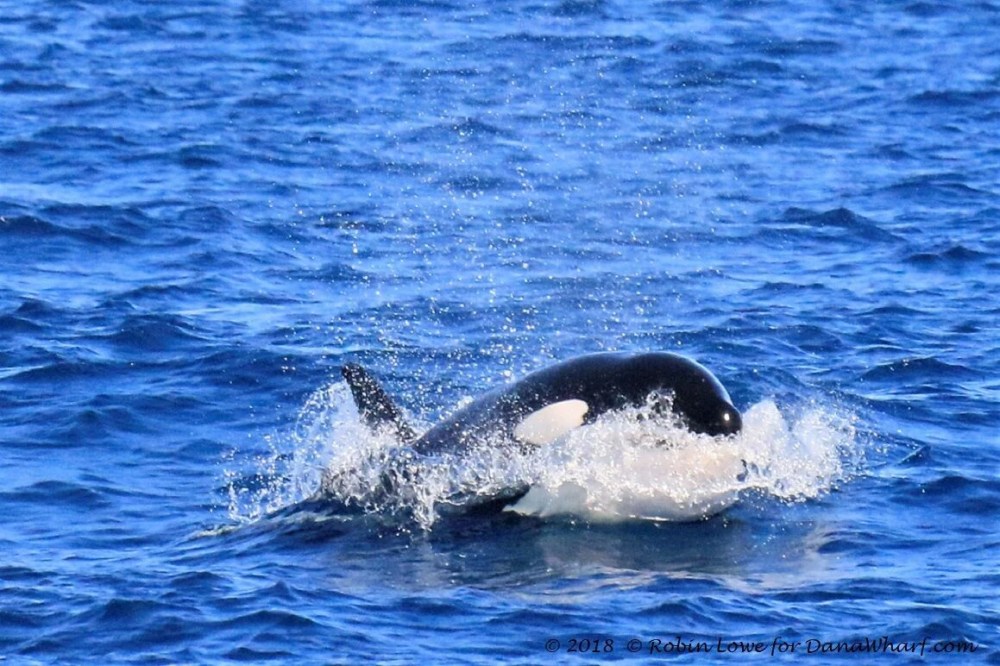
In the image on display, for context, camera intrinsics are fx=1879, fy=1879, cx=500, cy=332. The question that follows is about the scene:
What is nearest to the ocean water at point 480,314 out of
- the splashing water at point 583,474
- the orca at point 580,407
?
the splashing water at point 583,474

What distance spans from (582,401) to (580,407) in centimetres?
6

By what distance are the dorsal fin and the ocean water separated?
340mm

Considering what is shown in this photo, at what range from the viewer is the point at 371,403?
46.2 ft

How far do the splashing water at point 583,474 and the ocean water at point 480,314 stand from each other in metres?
0.04

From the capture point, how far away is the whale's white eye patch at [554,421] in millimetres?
12820

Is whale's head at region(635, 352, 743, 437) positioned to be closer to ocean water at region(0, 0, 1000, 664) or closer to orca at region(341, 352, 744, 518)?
orca at region(341, 352, 744, 518)

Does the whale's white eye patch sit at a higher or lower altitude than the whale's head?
lower

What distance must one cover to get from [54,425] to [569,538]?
5.17 metres

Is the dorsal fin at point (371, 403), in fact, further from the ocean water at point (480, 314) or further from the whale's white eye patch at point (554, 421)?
the whale's white eye patch at point (554, 421)

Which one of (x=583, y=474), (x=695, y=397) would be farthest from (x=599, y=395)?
(x=695, y=397)

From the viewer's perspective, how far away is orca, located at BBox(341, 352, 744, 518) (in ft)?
41.2

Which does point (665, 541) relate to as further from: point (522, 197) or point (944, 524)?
point (522, 197)

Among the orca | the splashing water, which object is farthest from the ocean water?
the orca

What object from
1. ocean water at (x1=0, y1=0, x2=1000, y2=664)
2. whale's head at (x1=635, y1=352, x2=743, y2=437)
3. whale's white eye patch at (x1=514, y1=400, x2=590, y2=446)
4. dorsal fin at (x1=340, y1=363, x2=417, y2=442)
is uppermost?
whale's head at (x1=635, y1=352, x2=743, y2=437)
